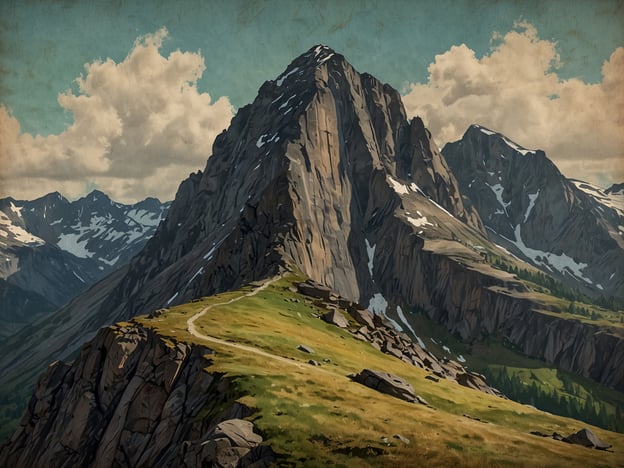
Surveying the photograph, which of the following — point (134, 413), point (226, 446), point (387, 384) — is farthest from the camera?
point (387, 384)

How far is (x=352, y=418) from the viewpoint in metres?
48.8

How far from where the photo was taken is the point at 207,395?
57.3 meters

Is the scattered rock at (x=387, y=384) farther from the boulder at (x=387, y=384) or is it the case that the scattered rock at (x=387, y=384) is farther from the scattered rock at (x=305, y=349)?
the scattered rock at (x=305, y=349)

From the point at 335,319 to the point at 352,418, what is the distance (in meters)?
74.3

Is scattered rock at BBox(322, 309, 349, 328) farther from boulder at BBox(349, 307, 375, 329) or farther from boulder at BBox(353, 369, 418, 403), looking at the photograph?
boulder at BBox(353, 369, 418, 403)

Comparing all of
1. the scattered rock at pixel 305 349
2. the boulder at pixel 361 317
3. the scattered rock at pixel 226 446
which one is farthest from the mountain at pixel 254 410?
the boulder at pixel 361 317

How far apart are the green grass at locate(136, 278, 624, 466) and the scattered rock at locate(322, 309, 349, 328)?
31.6 m

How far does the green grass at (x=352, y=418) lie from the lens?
42312 mm

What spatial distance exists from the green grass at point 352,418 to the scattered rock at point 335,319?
104 ft

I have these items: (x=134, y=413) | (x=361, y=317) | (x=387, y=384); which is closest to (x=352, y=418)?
(x=387, y=384)

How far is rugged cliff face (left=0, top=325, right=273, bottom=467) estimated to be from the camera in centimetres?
4528

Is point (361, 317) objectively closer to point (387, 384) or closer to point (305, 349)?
point (305, 349)

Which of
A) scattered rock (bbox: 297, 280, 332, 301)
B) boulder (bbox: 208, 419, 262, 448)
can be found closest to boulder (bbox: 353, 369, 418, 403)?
boulder (bbox: 208, 419, 262, 448)

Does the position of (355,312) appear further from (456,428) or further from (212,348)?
(456,428)
